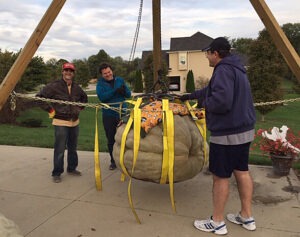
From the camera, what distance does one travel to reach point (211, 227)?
324 cm

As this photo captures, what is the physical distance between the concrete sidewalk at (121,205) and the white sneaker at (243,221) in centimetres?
6

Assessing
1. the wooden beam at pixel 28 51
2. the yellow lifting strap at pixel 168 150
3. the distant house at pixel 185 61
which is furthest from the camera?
the distant house at pixel 185 61

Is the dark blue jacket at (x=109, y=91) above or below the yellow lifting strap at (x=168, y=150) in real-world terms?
above

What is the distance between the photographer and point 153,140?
11.2 feet

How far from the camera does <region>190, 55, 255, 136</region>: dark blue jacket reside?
2.94 metres

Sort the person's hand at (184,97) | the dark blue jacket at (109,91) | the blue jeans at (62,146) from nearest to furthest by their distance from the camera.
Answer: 1. the person's hand at (184,97)
2. the blue jeans at (62,146)
3. the dark blue jacket at (109,91)

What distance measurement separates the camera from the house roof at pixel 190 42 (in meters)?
38.2

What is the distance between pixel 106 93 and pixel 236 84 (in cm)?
234

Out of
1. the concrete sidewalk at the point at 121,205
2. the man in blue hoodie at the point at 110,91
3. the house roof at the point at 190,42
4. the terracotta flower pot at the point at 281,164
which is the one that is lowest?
the concrete sidewalk at the point at 121,205

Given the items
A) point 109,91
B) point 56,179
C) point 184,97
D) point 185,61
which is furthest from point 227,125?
point 185,61

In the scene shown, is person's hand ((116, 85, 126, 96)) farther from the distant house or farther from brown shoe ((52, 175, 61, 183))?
the distant house

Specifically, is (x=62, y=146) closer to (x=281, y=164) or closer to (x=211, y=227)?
(x=211, y=227)

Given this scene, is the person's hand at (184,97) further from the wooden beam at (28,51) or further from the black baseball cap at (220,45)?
the wooden beam at (28,51)

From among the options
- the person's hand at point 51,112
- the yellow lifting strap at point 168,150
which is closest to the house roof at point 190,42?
the person's hand at point 51,112
